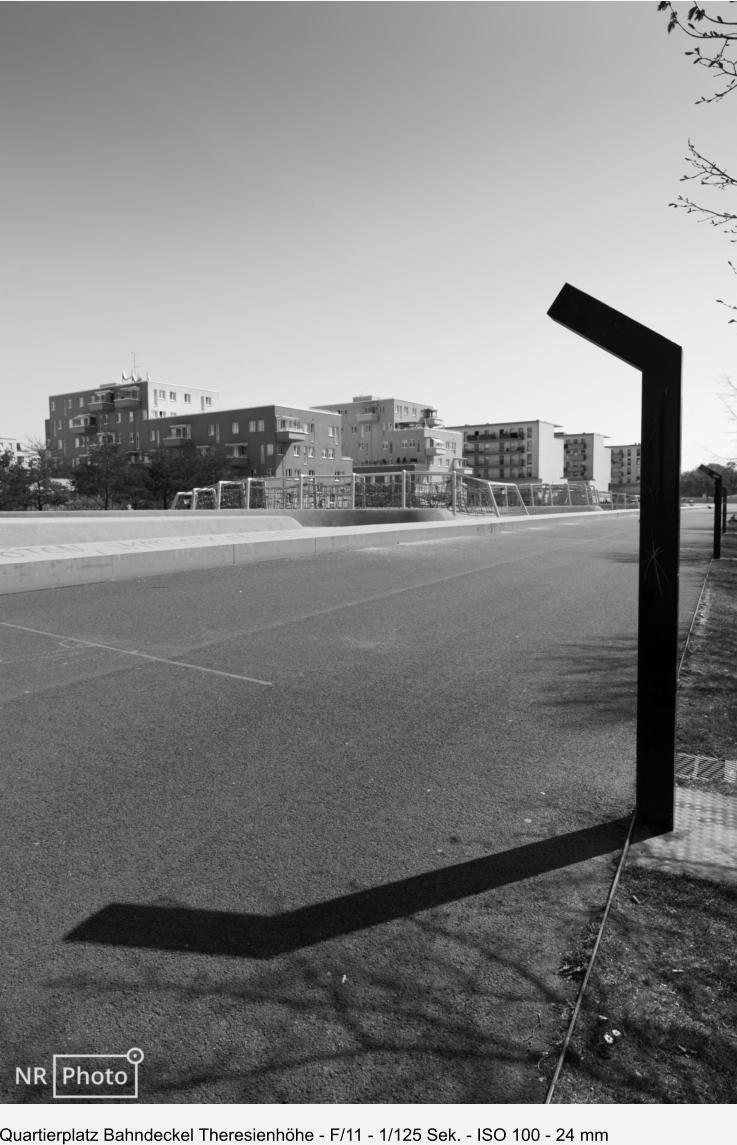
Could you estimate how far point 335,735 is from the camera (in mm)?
4414

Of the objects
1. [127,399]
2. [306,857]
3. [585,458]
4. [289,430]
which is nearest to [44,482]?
→ [306,857]

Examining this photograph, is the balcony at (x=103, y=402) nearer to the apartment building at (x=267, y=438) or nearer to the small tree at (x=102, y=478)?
the apartment building at (x=267, y=438)

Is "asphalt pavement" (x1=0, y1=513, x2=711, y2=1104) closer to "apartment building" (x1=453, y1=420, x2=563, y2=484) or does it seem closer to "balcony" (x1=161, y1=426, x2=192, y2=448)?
"balcony" (x1=161, y1=426, x2=192, y2=448)

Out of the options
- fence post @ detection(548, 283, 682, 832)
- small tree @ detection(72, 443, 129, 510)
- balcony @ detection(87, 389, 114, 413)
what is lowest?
fence post @ detection(548, 283, 682, 832)

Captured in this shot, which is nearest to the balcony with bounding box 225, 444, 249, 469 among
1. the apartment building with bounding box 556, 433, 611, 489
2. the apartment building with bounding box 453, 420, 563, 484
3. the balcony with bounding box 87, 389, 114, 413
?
the balcony with bounding box 87, 389, 114, 413

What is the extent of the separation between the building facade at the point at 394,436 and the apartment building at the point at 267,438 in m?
12.7

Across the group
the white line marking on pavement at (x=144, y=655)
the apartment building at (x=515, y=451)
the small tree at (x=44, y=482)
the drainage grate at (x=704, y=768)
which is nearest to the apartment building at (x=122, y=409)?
the apartment building at (x=515, y=451)

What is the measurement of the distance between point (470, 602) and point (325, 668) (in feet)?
12.9

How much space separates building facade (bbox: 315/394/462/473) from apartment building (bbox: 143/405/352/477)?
12732mm

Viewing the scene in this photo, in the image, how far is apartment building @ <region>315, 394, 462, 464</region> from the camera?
121m

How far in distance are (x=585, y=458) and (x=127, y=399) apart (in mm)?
112096
